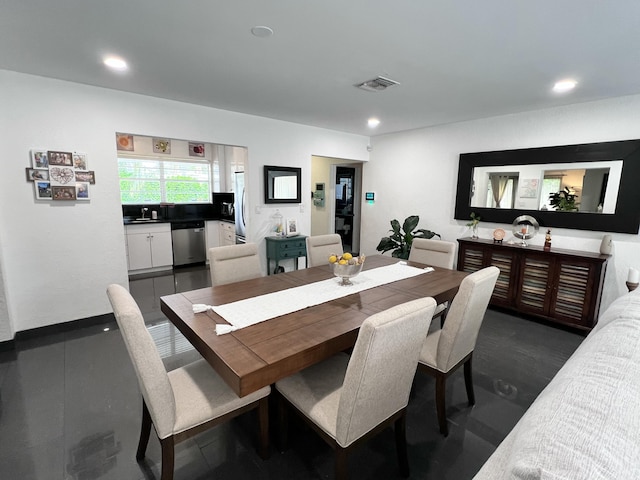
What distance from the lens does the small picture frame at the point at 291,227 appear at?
14.8 ft

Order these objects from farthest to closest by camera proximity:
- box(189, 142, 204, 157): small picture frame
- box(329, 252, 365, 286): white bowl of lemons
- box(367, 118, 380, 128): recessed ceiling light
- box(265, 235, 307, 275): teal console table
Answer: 1. box(189, 142, 204, 157): small picture frame
2. box(265, 235, 307, 275): teal console table
3. box(367, 118, 380, 128): recessed ceiling light
4. box(329, 252, 365, 286): white bowl of lemons

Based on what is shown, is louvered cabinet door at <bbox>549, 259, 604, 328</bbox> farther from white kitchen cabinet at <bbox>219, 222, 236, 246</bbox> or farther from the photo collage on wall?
the photo collage on wall

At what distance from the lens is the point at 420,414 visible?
198cm

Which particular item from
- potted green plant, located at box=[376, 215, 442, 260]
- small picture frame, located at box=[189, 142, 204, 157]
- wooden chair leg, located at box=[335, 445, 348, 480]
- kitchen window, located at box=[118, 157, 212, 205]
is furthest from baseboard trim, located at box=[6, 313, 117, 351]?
small picture frame, located at box=[189, 142, 204, 157]

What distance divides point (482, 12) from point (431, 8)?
0.95 ft

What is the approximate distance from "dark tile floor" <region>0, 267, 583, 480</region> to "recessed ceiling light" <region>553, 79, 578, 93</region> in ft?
7.88

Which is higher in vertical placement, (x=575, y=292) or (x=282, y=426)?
(x=575, y=292)

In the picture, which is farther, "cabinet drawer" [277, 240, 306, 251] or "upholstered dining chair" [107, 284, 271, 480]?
"cabinet drawer" [277, 240, 306, 251]

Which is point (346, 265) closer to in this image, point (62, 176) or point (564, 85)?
point (564, 85)

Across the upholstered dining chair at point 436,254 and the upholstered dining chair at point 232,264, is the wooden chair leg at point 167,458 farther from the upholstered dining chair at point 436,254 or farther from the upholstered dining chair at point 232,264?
the upholstered dining chair at point 436,254

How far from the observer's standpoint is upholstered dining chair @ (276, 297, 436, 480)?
1.16m

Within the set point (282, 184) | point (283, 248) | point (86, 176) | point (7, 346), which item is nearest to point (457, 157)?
point (282, 184)

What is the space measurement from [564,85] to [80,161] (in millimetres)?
4570

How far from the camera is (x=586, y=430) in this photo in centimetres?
63
